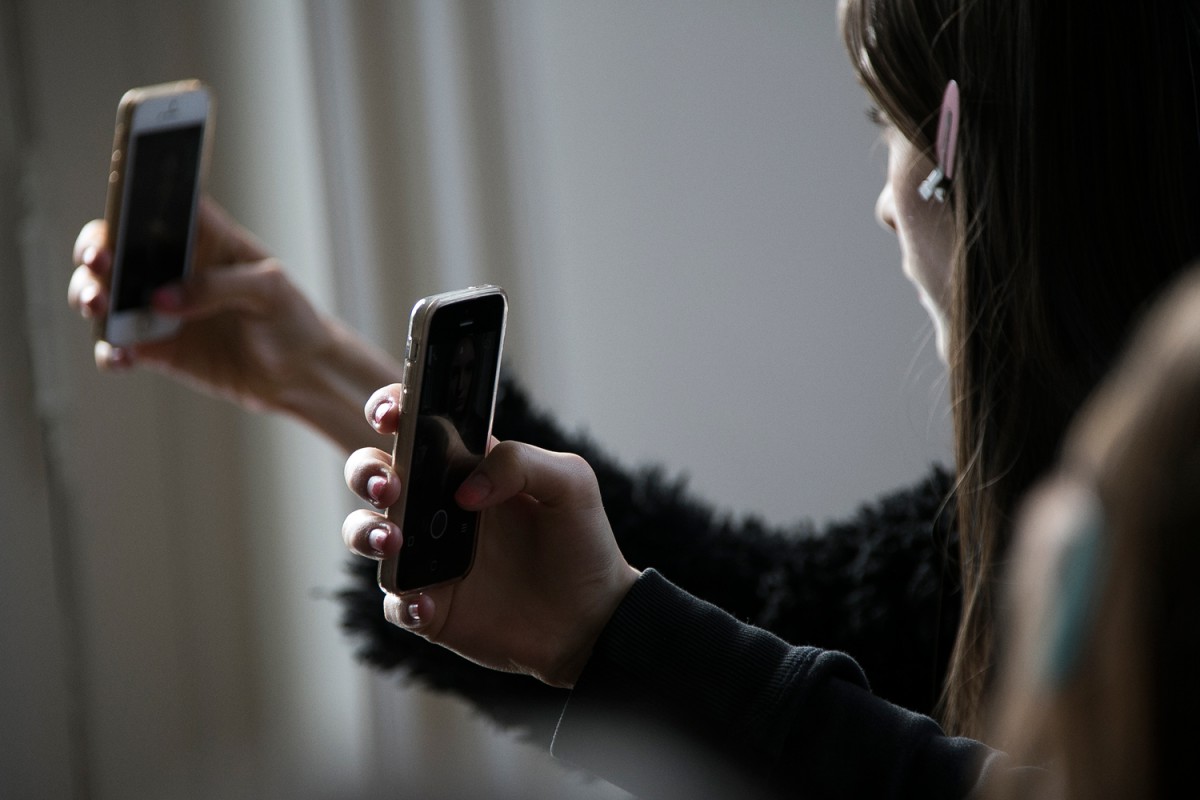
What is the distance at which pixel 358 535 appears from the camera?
0.61 m

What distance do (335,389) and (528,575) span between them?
0.33 m

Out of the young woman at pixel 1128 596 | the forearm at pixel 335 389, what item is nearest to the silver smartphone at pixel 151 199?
the forearm at pixel 335 389

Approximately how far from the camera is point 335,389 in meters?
0.96

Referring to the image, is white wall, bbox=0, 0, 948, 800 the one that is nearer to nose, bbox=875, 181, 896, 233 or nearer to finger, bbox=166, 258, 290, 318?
finger, bbox=166, 258, 290, 318

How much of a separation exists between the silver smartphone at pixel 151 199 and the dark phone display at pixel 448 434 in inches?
14.2

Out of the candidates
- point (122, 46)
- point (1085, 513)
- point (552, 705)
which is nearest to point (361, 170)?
point (122, 46)

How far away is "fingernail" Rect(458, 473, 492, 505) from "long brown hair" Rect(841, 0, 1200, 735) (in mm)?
341

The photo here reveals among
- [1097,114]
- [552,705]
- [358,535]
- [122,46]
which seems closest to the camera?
[358,535]

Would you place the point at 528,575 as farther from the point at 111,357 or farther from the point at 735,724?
the point at 111,357

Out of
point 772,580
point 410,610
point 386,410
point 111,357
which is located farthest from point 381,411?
point 772,580

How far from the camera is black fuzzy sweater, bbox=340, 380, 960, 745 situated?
940 millimetres

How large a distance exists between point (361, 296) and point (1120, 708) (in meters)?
1.26

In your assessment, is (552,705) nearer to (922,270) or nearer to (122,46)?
(922,270)

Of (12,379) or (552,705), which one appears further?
(12,379)
